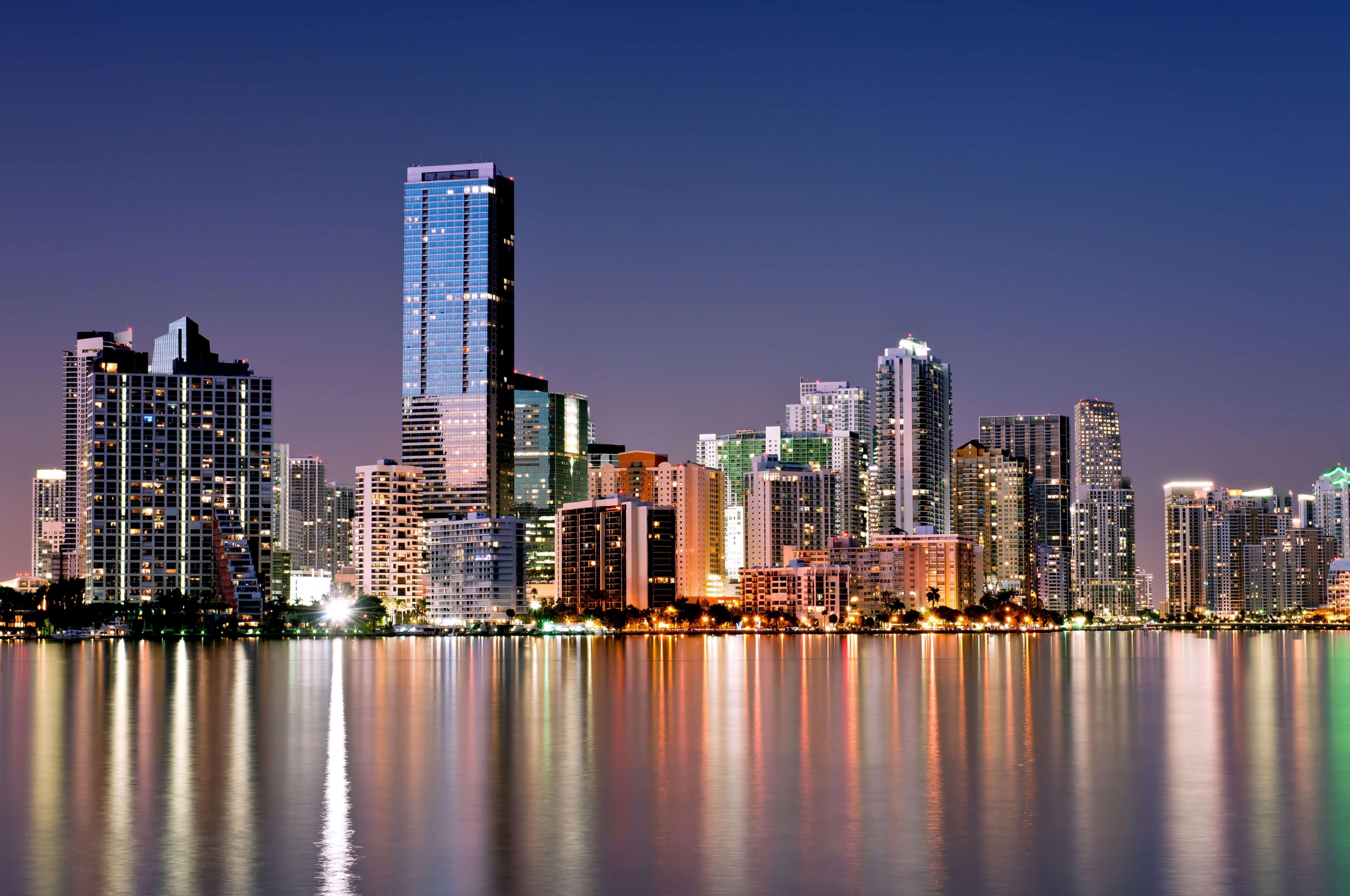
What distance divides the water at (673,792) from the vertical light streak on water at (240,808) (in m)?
0.13

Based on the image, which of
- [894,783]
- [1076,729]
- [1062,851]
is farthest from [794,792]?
[1076,729]

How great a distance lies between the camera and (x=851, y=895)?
33844mm

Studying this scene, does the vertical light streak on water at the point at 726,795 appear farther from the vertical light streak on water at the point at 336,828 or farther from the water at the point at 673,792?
the vertical light streak on water at the point at 336,828

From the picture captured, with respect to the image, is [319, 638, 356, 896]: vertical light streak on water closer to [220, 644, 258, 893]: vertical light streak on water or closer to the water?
the water

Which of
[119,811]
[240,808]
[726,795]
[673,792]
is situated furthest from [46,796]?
[726,795]

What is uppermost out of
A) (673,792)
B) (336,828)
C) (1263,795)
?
(336,828)

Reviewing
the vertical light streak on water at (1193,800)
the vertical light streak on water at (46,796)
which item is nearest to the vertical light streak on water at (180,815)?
the vertical light streak on water at (46,796)

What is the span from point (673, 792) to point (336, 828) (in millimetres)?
12030

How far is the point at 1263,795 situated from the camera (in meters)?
50.2

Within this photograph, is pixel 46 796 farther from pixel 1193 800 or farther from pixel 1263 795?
pixel 1263 795

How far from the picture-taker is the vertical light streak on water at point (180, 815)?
35844 mm

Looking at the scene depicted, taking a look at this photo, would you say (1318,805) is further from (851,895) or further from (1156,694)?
(1156,694)

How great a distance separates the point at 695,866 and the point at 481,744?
30.6 meters

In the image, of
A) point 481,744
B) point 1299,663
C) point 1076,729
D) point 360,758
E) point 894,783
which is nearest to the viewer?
point 894,783
